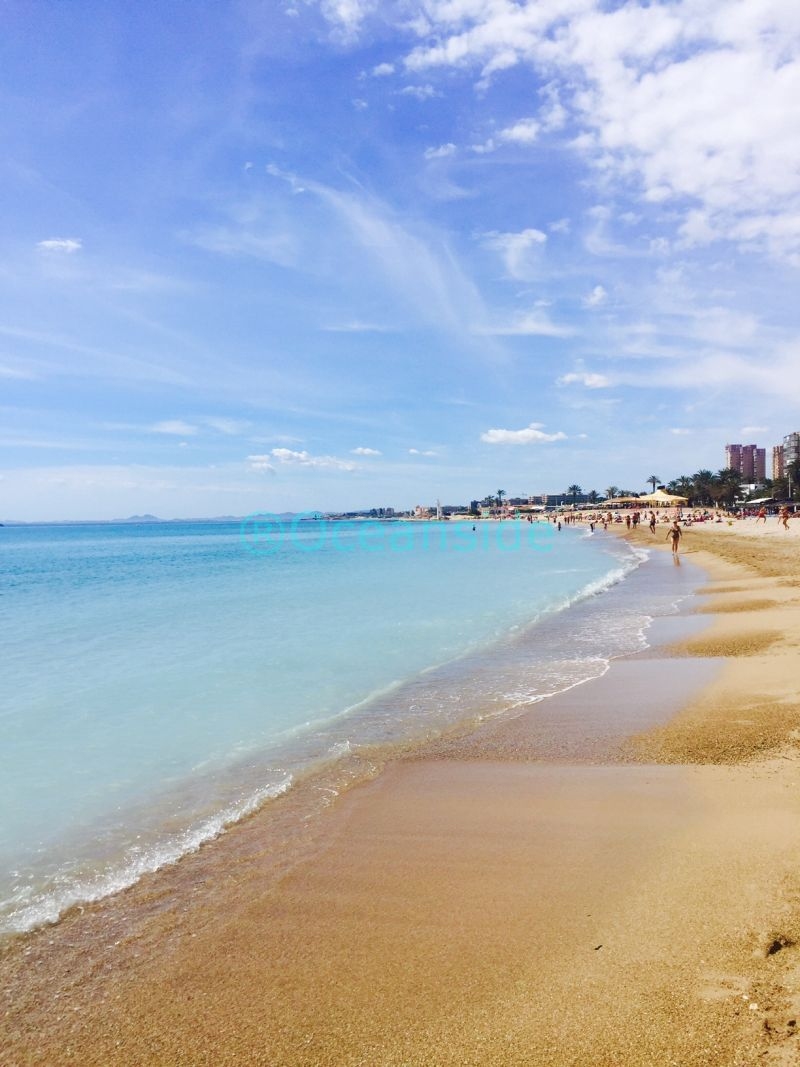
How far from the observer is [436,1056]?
2.84 m

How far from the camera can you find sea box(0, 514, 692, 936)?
5.71 metres

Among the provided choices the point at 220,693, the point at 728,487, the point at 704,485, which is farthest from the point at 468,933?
the point at 704,485

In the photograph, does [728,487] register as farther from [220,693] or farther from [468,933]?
[468,933]

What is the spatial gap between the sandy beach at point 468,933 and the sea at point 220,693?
82cm

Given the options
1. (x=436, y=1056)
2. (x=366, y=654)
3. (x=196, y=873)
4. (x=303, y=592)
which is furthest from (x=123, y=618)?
(x=436, y=1056)

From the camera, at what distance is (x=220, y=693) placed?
10.5 m

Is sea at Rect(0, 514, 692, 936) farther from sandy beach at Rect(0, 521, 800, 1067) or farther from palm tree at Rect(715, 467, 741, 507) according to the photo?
palm tree at Rect(715, 467, 741, 507)

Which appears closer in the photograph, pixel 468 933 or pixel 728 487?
pixel 468 933

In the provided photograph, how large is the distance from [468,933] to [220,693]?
24.8 ft

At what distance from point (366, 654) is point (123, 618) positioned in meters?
10.5

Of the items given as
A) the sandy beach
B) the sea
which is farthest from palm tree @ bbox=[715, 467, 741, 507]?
the sandy beach

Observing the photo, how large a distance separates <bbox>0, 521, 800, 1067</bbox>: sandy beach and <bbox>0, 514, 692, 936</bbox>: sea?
2.69 ft

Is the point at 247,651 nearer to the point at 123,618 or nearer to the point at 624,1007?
the point at 123,618

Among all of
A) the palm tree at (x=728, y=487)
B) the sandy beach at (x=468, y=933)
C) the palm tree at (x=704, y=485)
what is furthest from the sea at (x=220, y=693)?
the palm tree at (x=704, y=485)
